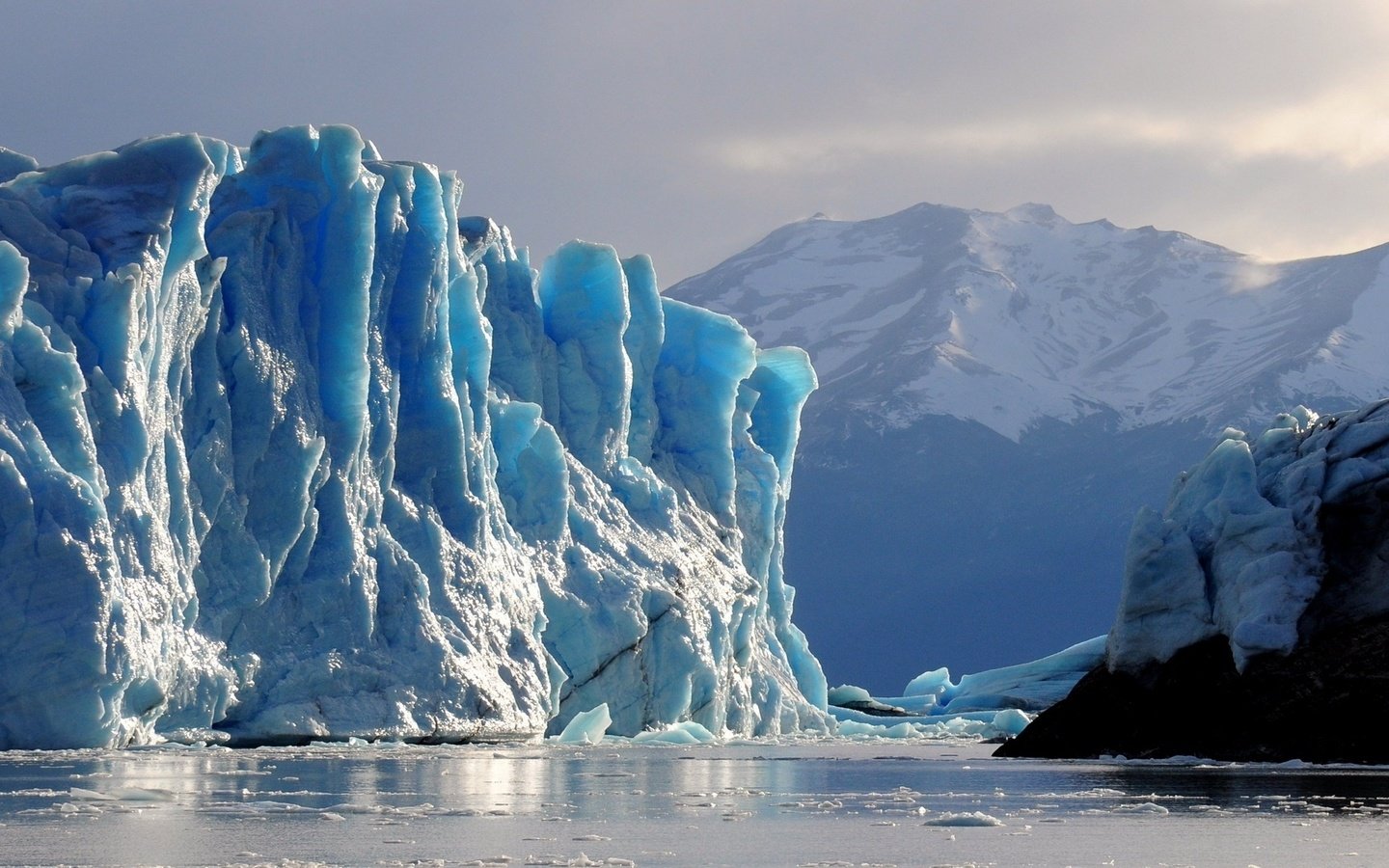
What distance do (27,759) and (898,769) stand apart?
8806 millimetres

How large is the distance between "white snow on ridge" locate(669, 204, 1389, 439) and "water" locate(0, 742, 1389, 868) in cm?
8105

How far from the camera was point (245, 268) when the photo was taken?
23766mm

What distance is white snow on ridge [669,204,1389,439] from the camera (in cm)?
10194

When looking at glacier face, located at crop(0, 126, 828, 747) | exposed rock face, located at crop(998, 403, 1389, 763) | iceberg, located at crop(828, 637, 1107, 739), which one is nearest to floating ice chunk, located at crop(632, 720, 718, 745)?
glacier face, located at crop(0, 126, 828, 747)

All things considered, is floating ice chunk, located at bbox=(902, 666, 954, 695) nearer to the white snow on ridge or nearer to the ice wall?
the ice wall

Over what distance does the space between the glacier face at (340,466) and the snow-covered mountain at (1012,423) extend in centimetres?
6208

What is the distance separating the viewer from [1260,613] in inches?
773

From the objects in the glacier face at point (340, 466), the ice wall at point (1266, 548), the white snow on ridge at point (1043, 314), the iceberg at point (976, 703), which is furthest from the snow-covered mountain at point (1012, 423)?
the ice wall at point (1266, 548)

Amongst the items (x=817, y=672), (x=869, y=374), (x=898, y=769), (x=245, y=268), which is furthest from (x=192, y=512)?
(x=869, y=374)

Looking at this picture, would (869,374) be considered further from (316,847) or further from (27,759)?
(316,847)

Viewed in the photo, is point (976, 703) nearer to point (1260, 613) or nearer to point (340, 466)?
point (340, 466)

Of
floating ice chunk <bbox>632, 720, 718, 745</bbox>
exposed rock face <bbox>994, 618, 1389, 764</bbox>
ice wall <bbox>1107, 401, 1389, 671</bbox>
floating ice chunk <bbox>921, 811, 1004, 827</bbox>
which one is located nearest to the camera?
floating ice chunk <bbox>921, 811, 1004, 827</bbox>

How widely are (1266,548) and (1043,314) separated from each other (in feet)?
325

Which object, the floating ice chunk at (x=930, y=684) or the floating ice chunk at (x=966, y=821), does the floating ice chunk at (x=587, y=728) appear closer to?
the floating ice chunk at (x=966, y=821)
